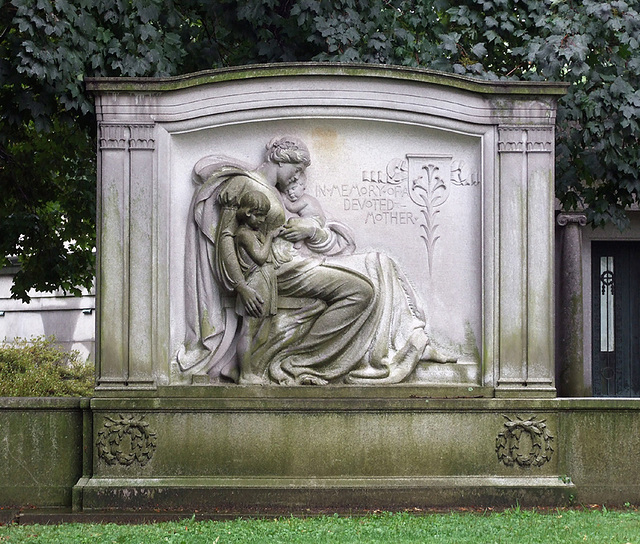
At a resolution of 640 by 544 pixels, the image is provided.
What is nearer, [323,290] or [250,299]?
[250,299]

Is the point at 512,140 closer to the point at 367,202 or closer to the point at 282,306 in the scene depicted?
the point at 367,202

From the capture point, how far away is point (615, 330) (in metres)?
16.7

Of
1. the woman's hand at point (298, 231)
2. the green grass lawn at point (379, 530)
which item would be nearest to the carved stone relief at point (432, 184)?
the woman's hand at point (298, 231)

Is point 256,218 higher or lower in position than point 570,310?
higher

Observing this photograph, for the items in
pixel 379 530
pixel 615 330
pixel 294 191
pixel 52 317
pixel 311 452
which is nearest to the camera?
pixel 379 530

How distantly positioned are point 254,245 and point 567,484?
307 centimetres

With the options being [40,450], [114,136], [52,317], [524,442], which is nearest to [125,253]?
[114,136]

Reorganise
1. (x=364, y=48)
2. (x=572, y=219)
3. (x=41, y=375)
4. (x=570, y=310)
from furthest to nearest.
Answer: (x=41, y=375) < (x=572, y=219) < (x=570, y=310) < (x=364, y=48)

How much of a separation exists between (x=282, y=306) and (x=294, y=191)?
36.8 inches

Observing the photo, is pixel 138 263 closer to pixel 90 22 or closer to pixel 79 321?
pixel 90 22

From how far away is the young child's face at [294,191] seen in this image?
9562 millimetres

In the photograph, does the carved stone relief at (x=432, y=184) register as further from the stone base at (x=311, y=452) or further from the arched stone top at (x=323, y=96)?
the stone base at (x=311, y=452)

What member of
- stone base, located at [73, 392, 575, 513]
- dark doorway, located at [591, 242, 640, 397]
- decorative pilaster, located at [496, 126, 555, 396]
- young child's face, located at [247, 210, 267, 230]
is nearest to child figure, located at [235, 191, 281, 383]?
young child's face, located at [247, 210, 267, 230]

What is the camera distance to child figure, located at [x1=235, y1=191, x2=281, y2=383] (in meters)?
9.33
